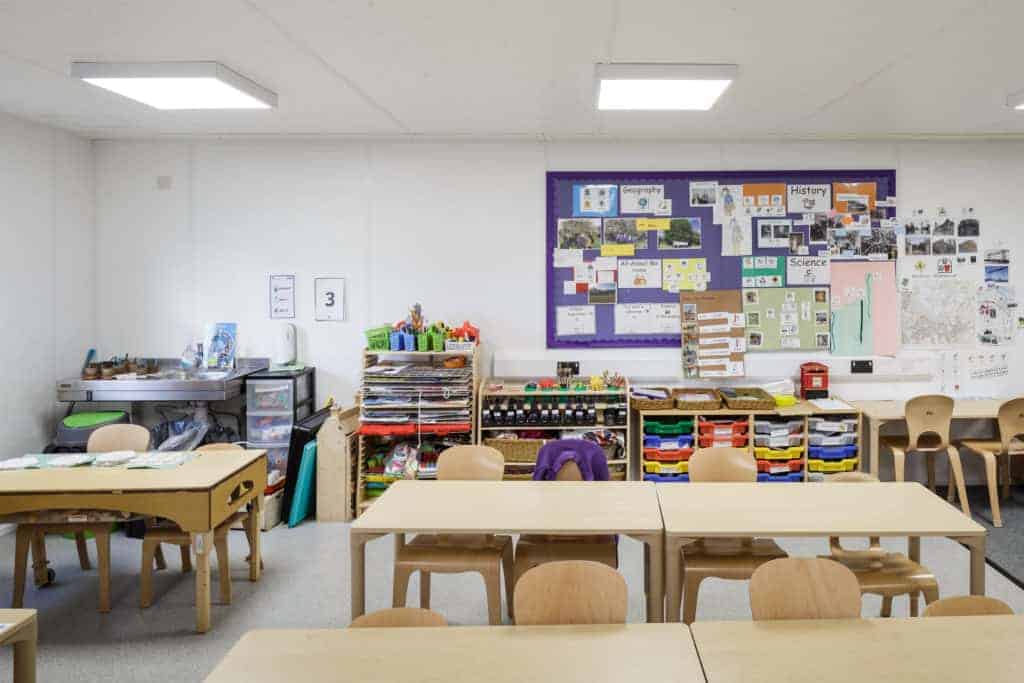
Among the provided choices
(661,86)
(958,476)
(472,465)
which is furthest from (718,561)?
(958,476)

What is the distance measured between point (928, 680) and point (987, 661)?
23cm

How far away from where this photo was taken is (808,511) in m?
2.99

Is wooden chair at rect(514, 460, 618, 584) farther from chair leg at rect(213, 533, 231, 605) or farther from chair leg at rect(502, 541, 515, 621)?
chair leg at rect(213, 533, 231, 605)

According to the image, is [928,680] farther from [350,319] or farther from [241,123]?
[241,123]

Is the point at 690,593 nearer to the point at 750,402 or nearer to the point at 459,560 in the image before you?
the point at 459,560

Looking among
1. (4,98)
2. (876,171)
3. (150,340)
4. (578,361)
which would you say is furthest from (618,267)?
(4,98)

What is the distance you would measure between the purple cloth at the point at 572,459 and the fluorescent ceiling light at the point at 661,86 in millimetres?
2054

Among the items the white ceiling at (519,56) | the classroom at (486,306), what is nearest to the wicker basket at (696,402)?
the classroom at (486,306)

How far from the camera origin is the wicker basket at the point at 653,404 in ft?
17.2

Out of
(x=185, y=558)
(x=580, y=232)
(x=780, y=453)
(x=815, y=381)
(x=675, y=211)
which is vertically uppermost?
(x=675, y=211)

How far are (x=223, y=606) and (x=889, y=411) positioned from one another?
5050mm

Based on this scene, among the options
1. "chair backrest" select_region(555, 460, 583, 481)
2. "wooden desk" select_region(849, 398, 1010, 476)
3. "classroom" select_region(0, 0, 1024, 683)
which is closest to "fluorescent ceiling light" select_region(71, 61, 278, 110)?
"classroom" select_region(0, 0, 1024, 683)

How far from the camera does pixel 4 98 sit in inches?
175

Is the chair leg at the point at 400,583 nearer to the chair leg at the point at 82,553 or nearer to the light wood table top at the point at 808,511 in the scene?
the light wood table top at the point at 808,511
